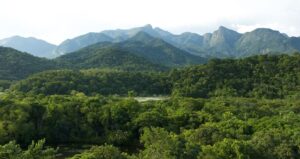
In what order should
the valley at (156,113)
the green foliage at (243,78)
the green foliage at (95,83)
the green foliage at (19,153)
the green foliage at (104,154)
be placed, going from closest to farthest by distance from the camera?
1. the green foliage at (19,153)
2. the green foliage at (104,154)
3. the valley at (156,113)
4. the green foliage at (95,83)
5. the green foliage at (243,78)

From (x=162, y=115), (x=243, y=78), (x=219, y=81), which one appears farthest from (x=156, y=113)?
(x=243, y=78)

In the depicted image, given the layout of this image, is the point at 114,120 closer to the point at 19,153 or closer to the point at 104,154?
the point at 104,154

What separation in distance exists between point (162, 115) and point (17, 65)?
83258 millimetres

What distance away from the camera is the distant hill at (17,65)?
387 ft

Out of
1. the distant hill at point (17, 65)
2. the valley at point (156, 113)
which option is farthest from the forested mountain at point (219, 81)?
the distant hill at point (17, 65)

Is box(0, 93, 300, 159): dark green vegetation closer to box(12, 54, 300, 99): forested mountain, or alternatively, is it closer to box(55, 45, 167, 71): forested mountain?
box(12, 54, 300, 99): forested mountain

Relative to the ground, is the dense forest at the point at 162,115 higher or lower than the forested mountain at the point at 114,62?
lower

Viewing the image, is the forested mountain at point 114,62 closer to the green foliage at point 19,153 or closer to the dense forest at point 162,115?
the dense forest at point 162,115

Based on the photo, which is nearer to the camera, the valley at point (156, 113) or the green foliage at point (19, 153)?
the green foliage at point (19, 153)

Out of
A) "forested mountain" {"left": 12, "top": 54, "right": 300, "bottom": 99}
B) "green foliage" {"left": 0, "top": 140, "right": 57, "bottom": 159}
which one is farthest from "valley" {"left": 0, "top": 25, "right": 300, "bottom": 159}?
"forested mountain" {"left": 12, "top": 54, "right": 300, "bottom": 99}

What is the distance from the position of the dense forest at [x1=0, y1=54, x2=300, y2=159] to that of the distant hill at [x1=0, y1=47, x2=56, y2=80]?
19.1 meters

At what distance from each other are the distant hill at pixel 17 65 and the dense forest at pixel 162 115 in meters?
19.1

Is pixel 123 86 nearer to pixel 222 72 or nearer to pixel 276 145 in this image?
pixel 222 72

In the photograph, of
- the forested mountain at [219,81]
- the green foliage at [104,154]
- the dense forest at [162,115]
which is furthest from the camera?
the forested mountain at [219,81]
